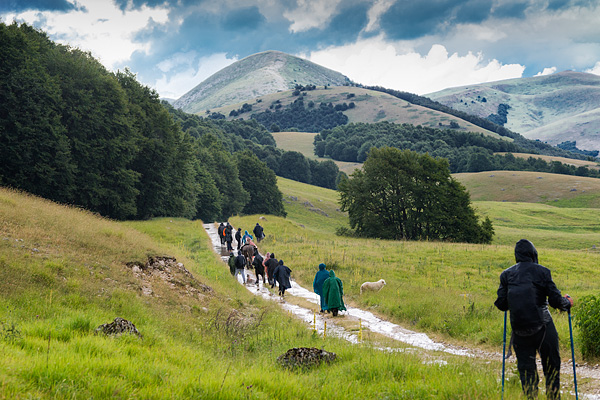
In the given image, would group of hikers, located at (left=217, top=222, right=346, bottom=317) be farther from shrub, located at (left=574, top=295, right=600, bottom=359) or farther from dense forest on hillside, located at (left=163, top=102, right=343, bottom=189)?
dense forest on hillside, located at (left=163, top=102, right=343, bottom=189)

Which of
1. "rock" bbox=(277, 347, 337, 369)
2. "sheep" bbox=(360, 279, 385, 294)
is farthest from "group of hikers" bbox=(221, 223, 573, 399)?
"sheep" bbox=(360, 279, 385, 294)

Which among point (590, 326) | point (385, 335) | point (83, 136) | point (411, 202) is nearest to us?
point (590, 326)

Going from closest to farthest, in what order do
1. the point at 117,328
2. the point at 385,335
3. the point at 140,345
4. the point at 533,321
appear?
the point at 533,321 → the point at 140,345 → the point at 117,328 → the point at 385,335

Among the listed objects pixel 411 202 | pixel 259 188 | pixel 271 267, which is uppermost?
pixel 259 188

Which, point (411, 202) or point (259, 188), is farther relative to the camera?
point (259, 188)

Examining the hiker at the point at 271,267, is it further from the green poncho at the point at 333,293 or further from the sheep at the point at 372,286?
the green poncho at the point at 333,293

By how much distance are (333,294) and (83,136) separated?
32.8 metres

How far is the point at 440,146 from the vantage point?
157500 millimetres

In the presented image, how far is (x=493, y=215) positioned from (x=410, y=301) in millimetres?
71267

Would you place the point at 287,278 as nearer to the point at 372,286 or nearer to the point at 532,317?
the point at 372,286

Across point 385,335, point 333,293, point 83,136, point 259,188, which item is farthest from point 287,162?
point 385,335

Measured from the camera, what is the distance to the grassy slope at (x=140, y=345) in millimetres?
4898

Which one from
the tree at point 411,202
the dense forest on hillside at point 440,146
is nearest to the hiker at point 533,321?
the tree at point 411,202

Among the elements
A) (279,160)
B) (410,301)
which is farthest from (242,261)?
(279,160)
